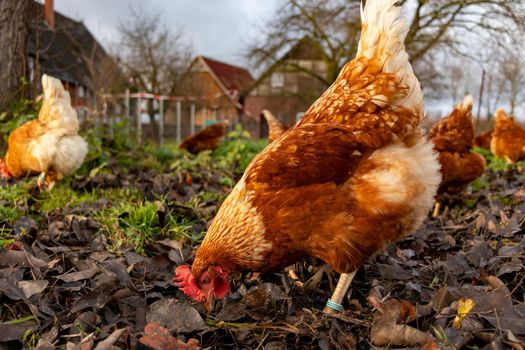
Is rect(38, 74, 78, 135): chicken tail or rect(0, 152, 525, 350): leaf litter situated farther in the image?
rect(38, 74, 78, 135): chicken tail

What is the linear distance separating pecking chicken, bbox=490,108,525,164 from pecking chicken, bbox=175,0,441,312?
843 cm

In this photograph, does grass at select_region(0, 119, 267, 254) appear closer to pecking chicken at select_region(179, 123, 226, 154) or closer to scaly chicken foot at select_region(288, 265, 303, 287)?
scaly chicken foot at select_region(288, 265, 303, 287)

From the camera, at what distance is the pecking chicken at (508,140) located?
948cm

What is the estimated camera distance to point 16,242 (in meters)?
2.58

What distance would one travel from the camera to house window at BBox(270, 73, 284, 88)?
2119cm

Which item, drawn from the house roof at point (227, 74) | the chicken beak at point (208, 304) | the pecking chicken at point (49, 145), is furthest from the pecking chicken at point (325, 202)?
the house roof at point (227, 74)

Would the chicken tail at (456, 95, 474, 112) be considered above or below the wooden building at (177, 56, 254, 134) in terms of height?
below

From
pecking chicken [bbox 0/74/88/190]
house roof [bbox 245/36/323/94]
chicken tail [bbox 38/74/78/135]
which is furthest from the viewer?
house roof [bbox 245/36/323/94]

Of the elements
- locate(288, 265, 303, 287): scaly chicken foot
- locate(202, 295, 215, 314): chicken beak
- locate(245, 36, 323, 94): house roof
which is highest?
locate(245, 36, 323, 94): house roof

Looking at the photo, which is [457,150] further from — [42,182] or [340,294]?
[42,182]

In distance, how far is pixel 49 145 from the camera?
488cm

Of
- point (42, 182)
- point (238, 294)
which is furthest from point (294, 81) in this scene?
point (238, 294)

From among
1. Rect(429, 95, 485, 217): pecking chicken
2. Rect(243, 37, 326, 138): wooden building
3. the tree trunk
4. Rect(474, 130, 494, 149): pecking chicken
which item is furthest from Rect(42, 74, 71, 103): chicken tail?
Rect(243, 37, 326, 138): wooden building

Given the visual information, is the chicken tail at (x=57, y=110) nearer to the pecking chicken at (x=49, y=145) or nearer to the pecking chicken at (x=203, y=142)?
the pecking chicken at (x=49, y=145)
